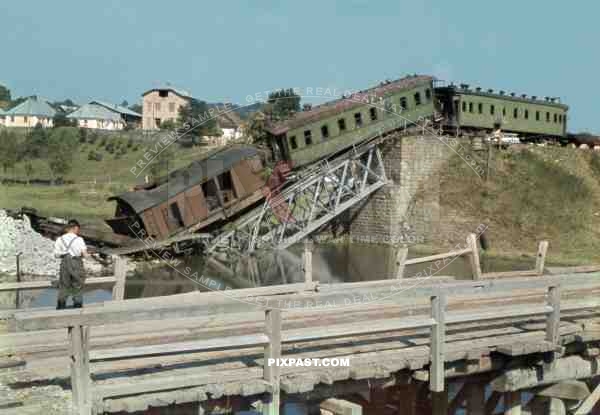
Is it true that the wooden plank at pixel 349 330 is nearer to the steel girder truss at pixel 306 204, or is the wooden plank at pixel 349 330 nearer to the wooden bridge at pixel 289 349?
the wooden bridge at pixel 289 349

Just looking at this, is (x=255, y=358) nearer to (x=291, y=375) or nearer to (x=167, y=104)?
(x=291, y=375)

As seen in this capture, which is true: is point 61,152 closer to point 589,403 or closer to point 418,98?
point 418,98

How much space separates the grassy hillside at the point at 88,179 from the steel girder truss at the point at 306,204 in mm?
8082

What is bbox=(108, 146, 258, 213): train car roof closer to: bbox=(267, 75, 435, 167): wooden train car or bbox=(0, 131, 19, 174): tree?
bbox=(267, 75, 435, 167): wooden train car

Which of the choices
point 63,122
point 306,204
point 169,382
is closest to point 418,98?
point 306,204

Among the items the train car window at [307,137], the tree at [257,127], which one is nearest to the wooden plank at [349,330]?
the tree at [257,127]

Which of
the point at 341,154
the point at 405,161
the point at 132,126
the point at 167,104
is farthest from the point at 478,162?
the point at 132,126

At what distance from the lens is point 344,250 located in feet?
154

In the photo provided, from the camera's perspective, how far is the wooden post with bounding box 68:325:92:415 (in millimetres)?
7914

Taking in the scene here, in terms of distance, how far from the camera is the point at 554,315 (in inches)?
462

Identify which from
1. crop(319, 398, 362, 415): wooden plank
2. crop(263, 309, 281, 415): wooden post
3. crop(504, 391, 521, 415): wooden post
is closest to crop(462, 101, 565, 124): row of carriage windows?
crop(504, 391, 521, 415): wooden post

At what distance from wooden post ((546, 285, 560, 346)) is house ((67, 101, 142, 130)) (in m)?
101

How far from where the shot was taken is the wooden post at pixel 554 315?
11.7m

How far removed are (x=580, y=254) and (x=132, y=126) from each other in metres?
75.3
